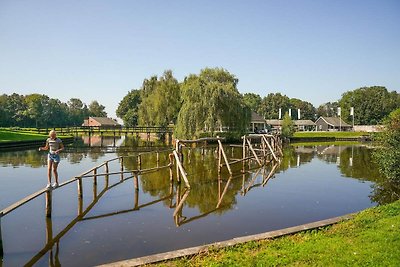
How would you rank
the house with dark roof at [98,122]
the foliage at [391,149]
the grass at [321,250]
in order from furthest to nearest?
the house with dark roof at [98,122] < the foliage at [391,149] < the grass at [321,250]

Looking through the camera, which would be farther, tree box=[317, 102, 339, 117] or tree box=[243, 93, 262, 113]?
tree box=[317, 102, 339, 117]

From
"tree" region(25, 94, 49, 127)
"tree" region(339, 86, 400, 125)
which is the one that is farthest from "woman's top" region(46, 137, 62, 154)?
"tree" region(339, 86, 400, 125)

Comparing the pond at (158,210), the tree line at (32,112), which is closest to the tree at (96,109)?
the tree line at (32,112)

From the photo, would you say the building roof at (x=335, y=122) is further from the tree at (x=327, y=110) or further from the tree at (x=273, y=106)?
the tree at (x=327, y=110)

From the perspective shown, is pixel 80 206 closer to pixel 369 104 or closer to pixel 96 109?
pixel 369 104

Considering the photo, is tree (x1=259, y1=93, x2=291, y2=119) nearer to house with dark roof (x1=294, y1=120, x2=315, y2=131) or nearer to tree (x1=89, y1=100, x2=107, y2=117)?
house with dark roof (x1=294, y1=120, x2=315, y2=131)

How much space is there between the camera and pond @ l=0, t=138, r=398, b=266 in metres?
8.33

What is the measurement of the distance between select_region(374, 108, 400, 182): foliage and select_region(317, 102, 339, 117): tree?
12486cm

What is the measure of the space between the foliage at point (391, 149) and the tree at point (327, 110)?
125 metres

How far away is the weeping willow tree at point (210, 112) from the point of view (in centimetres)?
3731

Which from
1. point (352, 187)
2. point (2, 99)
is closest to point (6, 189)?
point (352, 187)

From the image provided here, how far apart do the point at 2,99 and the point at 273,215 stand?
104 meters

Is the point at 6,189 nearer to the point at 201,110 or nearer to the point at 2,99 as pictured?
the point at 201,110

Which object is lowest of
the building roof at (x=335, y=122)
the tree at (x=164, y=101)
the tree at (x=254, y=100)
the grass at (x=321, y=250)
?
the grass at (x=321, y=250)
